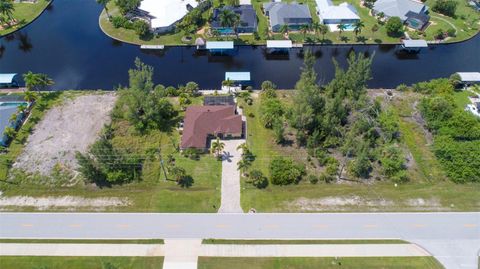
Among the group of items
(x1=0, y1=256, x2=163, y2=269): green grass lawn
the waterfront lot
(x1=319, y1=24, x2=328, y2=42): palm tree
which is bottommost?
(x1=0, y1=256, x2=163, y2=269): green grass lawn

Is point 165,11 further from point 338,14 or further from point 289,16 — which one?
point 338,14

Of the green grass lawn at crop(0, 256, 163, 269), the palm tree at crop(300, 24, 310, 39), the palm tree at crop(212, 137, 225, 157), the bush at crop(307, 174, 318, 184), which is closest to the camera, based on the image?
the green grass lawn at crop(0, 256, 163, 269)

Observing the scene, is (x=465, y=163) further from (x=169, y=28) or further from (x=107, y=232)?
(x=169, y=28)

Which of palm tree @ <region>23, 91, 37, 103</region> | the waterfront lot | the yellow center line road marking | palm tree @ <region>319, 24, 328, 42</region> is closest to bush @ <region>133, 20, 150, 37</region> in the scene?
palm tree @ <region>23, 91, 37, 103</region>

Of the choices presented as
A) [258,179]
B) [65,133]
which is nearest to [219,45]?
[65,133]

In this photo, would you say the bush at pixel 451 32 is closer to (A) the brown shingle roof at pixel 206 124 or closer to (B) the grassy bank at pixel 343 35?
(B) the grassy bank at pixel 343 35

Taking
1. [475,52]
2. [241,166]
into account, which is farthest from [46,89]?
[475,52]

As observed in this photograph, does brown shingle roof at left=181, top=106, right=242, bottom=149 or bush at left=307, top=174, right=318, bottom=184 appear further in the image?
brown shingle roof at left=181, top=106, right=242, bottom=149

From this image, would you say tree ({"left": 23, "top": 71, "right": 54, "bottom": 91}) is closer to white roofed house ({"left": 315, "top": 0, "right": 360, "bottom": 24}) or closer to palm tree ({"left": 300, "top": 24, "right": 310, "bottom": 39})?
palm tree ({"left": 300, "top": 24, "right": 310, "bottom": 39})

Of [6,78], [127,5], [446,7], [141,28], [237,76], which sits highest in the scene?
[446,7]
